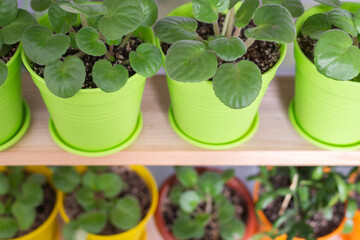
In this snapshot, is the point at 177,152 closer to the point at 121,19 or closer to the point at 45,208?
the point at 121,19

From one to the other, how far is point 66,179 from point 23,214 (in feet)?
0.42

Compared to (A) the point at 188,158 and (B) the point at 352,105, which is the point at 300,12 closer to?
(B) the point at 352,105

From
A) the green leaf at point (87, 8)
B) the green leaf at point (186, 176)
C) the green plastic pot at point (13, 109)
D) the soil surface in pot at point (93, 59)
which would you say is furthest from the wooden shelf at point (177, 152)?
the green leaf at point (186, 176)

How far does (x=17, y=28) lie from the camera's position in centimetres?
57

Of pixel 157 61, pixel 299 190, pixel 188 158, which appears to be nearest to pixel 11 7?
pixel 157 61

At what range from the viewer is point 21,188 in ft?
3.46

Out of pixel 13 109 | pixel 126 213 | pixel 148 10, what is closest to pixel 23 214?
pixel 126 213

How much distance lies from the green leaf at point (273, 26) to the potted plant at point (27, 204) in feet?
2.28

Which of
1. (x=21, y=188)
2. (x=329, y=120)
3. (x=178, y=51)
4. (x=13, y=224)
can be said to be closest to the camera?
(x=178, y=51)

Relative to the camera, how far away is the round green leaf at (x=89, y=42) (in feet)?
1.72

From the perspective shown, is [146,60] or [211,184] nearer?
[146,60]

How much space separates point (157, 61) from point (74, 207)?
2.15 ft

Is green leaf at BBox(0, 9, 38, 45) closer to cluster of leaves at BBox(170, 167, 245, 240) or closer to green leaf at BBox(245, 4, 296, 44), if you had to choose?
green leaf at BBox(245, 4, 296, 44)

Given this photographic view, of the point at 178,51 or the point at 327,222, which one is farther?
the point at 327,222
